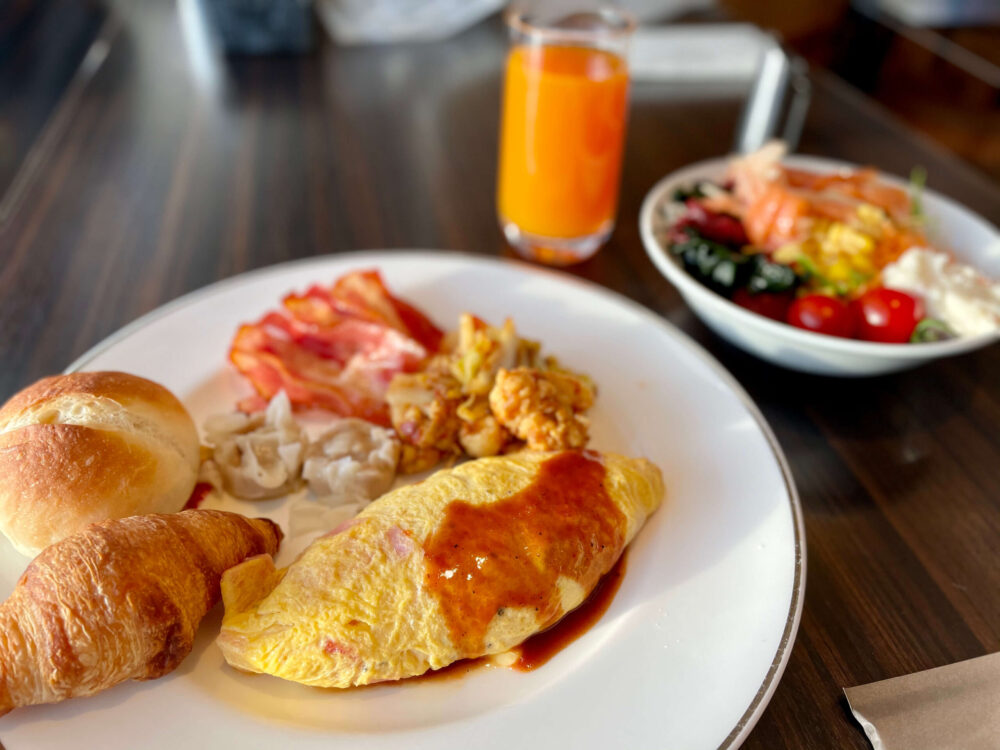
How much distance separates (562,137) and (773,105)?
1.34m

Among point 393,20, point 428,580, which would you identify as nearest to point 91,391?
point 428,580

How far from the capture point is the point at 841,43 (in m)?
5.74

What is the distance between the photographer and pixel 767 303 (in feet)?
5.85

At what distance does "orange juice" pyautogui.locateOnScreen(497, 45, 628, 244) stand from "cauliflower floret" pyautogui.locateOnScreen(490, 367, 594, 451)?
0.77 m

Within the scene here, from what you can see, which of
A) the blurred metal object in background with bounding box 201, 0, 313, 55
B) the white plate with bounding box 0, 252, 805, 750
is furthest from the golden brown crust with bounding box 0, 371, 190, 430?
the blurred metal object in background with bounding box 201, 0, 313, 55

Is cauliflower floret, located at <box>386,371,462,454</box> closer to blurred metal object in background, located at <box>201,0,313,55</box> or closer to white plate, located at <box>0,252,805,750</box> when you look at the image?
white plate, located at <box>0,252,805,750</box>

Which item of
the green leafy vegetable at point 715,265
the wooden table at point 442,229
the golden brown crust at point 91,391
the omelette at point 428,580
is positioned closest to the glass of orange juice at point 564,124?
the wooden table at point 442,229

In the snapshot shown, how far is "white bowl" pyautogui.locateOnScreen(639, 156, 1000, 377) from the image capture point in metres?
1.56

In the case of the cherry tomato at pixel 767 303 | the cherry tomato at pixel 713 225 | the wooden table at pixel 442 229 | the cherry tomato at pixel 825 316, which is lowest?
the wooden table at pixel 442 229

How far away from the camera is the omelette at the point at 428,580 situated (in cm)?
110

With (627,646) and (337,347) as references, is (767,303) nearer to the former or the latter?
(627,646)

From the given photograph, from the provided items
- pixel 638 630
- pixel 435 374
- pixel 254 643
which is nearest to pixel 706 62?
pixel 435 374

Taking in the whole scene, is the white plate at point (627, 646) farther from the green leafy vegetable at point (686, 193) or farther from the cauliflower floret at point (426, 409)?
the green leafy vegetable at point (686, 193)

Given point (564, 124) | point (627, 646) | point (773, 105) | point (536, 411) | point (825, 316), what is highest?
point (564, 124)
